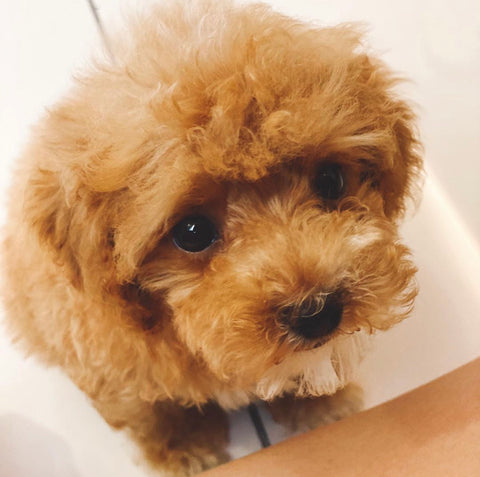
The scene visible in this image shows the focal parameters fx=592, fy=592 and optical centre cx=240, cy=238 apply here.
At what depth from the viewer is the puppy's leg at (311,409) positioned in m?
1.50

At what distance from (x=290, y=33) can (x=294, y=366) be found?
23.5 inches

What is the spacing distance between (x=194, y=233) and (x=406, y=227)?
3.18 feet

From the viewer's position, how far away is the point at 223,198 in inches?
39.3

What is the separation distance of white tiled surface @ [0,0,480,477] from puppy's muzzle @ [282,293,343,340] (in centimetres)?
68

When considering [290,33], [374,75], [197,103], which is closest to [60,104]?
[197,103]

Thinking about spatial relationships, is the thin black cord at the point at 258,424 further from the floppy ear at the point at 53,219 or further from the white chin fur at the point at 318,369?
the floppy ear at the point at 53,219

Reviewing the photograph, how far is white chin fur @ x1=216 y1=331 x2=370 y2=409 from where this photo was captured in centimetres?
106

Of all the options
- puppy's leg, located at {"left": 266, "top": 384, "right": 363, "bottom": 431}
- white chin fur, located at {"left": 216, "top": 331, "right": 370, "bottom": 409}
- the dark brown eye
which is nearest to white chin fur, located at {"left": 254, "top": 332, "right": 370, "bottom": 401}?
white chin fur, located at {"left": 216, "top": 331, "right": 370, "bottom": 409}

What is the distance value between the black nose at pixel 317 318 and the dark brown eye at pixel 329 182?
0.24 metres

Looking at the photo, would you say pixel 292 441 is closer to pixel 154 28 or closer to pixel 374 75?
pixel 374 75

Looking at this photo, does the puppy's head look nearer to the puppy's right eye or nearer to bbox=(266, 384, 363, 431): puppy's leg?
the puppy's right eye

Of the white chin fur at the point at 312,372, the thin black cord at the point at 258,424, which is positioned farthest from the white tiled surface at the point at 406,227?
the white chin fur at the point at 312,372

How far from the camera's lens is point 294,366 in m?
1.08

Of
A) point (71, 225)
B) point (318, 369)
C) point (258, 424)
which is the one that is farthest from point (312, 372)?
point (71, 225)
